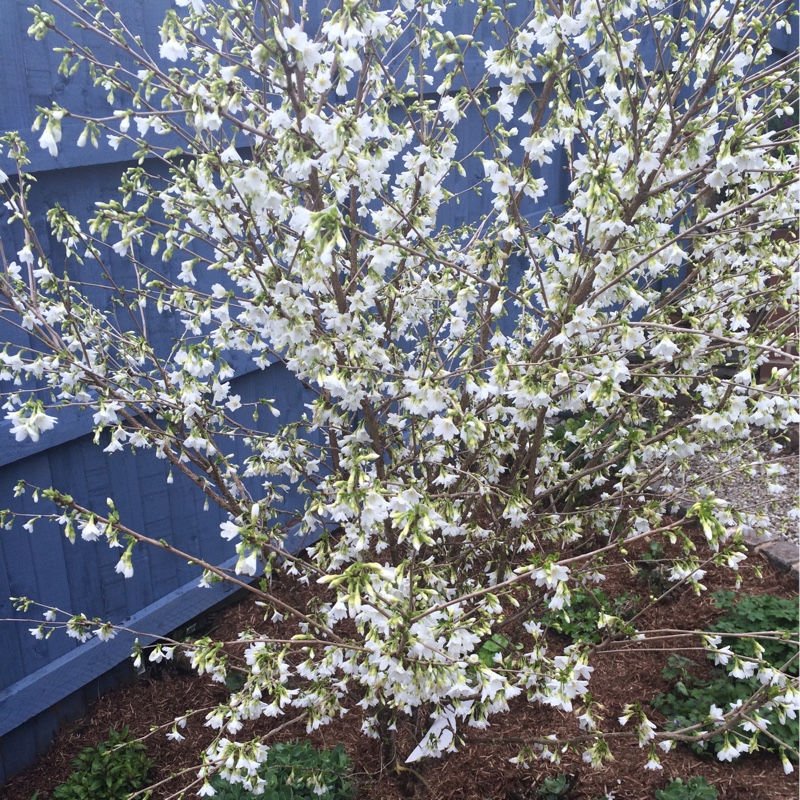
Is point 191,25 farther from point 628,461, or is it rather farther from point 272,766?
point 272,766

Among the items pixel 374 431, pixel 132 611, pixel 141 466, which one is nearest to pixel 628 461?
pixel 374 431

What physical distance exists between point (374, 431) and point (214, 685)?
63.4 inches

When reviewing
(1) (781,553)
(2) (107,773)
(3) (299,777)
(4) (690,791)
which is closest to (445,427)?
(3) (299,777)

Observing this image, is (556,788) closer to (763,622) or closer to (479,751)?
(479,751)

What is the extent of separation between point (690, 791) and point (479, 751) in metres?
0.73

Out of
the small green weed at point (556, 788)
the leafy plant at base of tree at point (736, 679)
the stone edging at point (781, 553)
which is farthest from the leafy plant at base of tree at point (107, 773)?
the stone edging at point (781, 553)

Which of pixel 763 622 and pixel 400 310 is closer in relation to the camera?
pixel 400 310

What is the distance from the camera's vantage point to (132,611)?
3.32 m

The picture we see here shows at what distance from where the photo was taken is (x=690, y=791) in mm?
2635

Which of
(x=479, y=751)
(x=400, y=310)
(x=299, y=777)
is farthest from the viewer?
(x=479, y=751)

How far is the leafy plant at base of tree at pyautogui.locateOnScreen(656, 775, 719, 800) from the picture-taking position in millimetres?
2611

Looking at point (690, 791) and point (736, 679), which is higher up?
point (736, 679)

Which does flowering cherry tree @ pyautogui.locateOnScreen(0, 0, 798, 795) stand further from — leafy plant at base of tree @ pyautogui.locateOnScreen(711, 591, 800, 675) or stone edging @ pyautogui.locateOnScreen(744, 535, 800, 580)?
stone edging @ pyautogui.locateOnScreen(744, 535, 800, 580)

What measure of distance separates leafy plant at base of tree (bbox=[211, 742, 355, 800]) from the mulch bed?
13 cm
